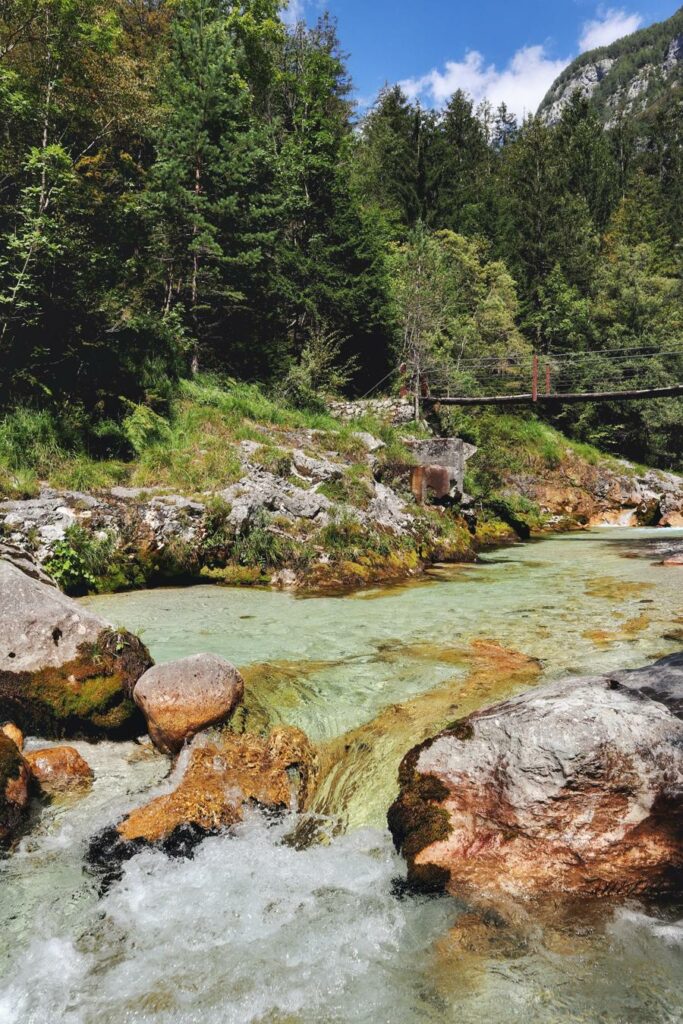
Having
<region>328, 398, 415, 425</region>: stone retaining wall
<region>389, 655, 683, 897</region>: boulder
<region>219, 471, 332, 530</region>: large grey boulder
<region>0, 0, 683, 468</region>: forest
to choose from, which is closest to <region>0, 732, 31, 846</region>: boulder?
<region>389, 655, 683, 897</region>: boulder

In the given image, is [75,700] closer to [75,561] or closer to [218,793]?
[218,793]

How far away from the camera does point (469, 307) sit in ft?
95.7

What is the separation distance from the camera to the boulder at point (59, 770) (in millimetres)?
4055

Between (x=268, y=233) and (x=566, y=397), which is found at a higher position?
(x=268, y=233)

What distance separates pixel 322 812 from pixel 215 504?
7569mm

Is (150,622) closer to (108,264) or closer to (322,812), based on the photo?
(322,812)

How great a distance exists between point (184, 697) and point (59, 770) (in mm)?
955

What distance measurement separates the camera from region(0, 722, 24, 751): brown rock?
14.2 feet

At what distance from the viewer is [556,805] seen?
3.21 metres

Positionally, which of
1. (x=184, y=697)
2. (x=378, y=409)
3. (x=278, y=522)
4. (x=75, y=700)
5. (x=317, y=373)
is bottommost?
(x=75, y=700)

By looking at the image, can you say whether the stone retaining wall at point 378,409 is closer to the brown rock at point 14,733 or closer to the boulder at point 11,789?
the brown rock at point 14,733

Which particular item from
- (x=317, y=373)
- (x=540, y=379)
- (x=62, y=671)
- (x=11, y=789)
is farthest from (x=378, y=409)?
(x=11, y=789)

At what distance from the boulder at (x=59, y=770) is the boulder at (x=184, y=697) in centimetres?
53

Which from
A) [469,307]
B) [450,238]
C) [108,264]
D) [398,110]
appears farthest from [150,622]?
[398,110]
